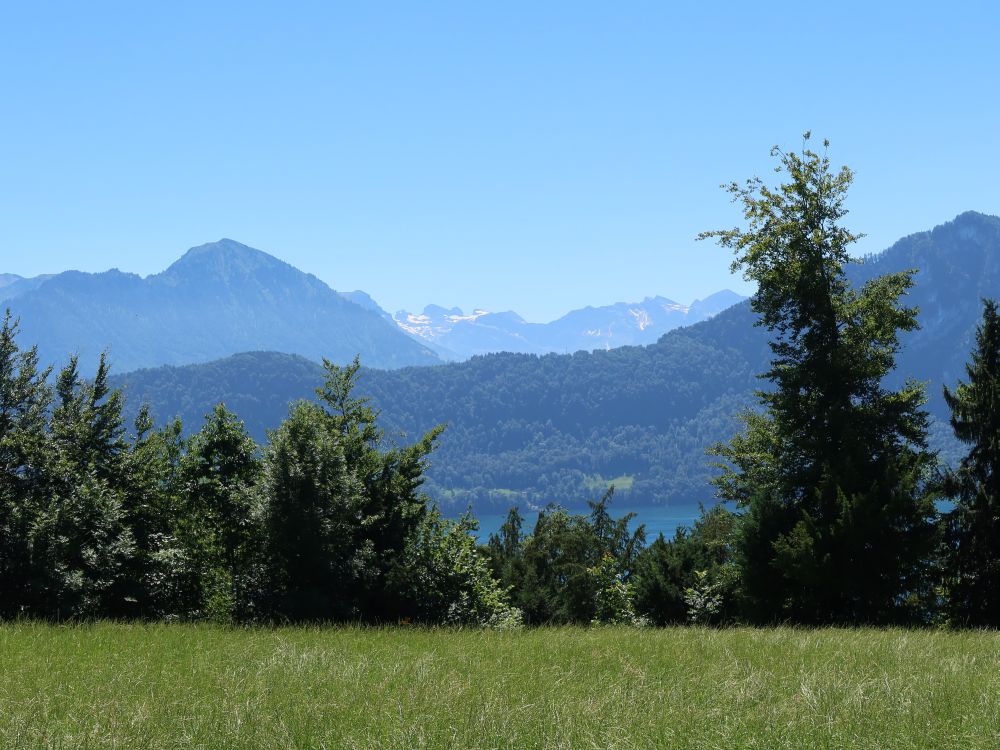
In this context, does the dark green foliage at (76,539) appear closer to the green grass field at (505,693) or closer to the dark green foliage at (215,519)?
the dark green foliage at (215,519)

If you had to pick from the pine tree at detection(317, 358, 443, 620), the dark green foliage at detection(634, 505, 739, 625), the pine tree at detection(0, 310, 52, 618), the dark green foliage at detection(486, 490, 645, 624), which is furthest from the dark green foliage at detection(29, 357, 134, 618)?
the dark green foliage at detection(634, 505, 739, 625)

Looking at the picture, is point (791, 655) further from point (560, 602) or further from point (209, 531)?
point (560, 602)

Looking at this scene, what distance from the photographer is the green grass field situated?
595 cm

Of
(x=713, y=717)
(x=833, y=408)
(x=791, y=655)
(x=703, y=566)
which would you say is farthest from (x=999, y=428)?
(x=713, y=717)

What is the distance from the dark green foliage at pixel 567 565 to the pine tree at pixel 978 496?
12.9 m

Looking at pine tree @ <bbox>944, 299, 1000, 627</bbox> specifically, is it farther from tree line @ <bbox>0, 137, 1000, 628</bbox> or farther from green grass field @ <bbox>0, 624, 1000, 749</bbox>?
green grass field @ <bbox>0, 624, 1000, 749</bbox>

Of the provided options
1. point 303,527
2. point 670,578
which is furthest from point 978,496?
point 303,527

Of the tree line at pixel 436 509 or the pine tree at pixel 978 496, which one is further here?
the pine tree at pixel 978 496

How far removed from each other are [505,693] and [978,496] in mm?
23885

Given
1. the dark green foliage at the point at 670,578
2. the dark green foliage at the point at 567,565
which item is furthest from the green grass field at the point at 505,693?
the dark green foliage at the point at 670,578

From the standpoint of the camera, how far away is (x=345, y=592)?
74.7ft

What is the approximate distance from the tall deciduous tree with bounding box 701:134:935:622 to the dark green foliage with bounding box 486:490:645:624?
12430 mm

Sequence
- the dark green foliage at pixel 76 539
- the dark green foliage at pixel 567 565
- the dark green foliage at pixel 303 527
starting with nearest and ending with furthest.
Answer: the dark green foliage at pixel 76 539
the dark green foliage at pixel 303 527
the dark green foliage at pixel 567 565

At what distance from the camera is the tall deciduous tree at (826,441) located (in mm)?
21531
